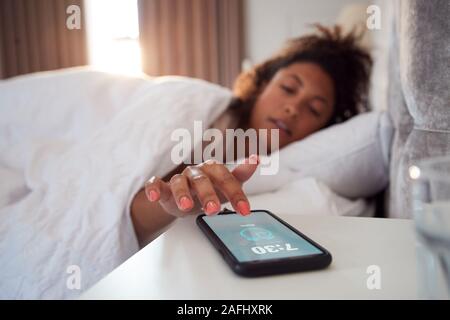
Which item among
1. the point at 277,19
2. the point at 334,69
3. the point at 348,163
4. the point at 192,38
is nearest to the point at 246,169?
the point at 348,163

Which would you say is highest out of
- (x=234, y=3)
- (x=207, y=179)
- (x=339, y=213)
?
(x=234, y=3)

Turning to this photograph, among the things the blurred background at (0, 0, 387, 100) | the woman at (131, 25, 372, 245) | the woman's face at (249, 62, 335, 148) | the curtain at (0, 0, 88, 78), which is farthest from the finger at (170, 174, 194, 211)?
the curtain at (0, 0, 88, 78)

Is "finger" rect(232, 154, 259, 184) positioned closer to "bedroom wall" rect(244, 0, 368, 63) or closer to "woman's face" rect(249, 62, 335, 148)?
"woman's face" rect(249, 62, 335, 148)

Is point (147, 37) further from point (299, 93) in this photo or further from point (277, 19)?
point (299, 93)

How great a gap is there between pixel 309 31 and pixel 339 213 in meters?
1.47

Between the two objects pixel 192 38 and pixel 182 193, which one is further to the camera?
pixel 192 38

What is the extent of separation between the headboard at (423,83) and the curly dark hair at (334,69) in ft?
1.71

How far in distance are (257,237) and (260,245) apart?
0.08ft

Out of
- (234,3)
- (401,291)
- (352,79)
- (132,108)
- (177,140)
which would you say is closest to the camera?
(401,291)

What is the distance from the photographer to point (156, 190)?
42 cm

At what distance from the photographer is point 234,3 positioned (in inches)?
84.9

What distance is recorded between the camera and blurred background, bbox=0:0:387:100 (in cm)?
215

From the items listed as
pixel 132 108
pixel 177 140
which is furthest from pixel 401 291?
pixel 132 108
